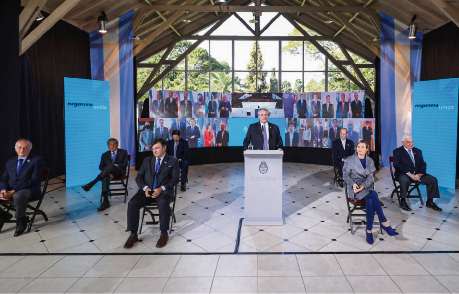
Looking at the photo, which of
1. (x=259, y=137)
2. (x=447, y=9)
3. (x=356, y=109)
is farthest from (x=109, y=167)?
(x=356, y=109)

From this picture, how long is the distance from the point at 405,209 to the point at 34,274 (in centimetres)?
543

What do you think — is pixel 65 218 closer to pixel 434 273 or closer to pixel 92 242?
pixel 92 242

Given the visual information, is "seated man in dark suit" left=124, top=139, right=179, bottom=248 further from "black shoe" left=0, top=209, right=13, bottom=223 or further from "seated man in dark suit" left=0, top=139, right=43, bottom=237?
"black shoe" left=0, top=209, right=13, bottom=223

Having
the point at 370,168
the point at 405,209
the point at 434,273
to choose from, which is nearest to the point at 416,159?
the point at 405,209

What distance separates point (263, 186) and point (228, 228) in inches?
31.9

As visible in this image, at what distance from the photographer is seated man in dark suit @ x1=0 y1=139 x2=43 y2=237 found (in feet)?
15.7

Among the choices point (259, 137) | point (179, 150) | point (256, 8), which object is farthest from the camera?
point (256, 8)

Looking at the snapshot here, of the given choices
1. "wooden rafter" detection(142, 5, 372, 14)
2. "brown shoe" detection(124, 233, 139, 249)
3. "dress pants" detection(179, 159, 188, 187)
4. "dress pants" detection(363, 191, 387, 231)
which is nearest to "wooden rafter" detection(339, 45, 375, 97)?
"wooden rafter" detection(142, 5, 372, 14)

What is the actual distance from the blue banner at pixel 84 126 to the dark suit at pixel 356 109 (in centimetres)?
718

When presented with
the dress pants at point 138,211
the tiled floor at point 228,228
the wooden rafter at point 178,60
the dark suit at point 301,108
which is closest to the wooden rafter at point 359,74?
the dark suit at point 301,108

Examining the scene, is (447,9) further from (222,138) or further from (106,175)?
(222,138)

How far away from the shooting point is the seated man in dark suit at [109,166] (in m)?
6.23

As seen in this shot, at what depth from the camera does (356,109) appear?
10945mm

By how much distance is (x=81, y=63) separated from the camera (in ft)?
31.2
